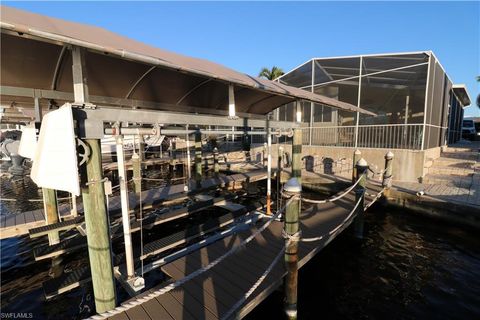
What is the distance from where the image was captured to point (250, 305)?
368 centimetres

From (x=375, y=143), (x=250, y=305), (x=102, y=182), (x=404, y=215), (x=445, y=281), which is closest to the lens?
(x=102, y=182)

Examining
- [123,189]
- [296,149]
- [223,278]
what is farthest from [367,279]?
[123,189]

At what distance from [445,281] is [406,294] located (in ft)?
4.34

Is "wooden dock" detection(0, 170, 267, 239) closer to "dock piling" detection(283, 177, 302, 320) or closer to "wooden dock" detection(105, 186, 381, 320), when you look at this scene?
"wooden dock" detection(105, 186, 381, 320)

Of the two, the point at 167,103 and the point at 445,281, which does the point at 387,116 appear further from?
the point at 167,103

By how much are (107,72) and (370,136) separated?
13.9 m

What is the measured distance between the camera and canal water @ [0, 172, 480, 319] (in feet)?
15.6

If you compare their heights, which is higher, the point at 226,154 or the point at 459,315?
the point at 226,154

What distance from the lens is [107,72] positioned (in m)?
4.85

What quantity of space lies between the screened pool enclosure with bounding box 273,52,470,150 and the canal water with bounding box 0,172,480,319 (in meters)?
6.39

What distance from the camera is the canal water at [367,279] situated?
4.76 metres

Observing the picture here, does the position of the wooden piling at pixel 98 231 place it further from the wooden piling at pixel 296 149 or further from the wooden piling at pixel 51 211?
the wooden piling at pixel 296 149

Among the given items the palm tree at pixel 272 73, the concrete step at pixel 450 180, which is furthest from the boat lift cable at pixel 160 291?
the palm tree at pixel 272 73

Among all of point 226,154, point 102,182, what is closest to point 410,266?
point 102,182
